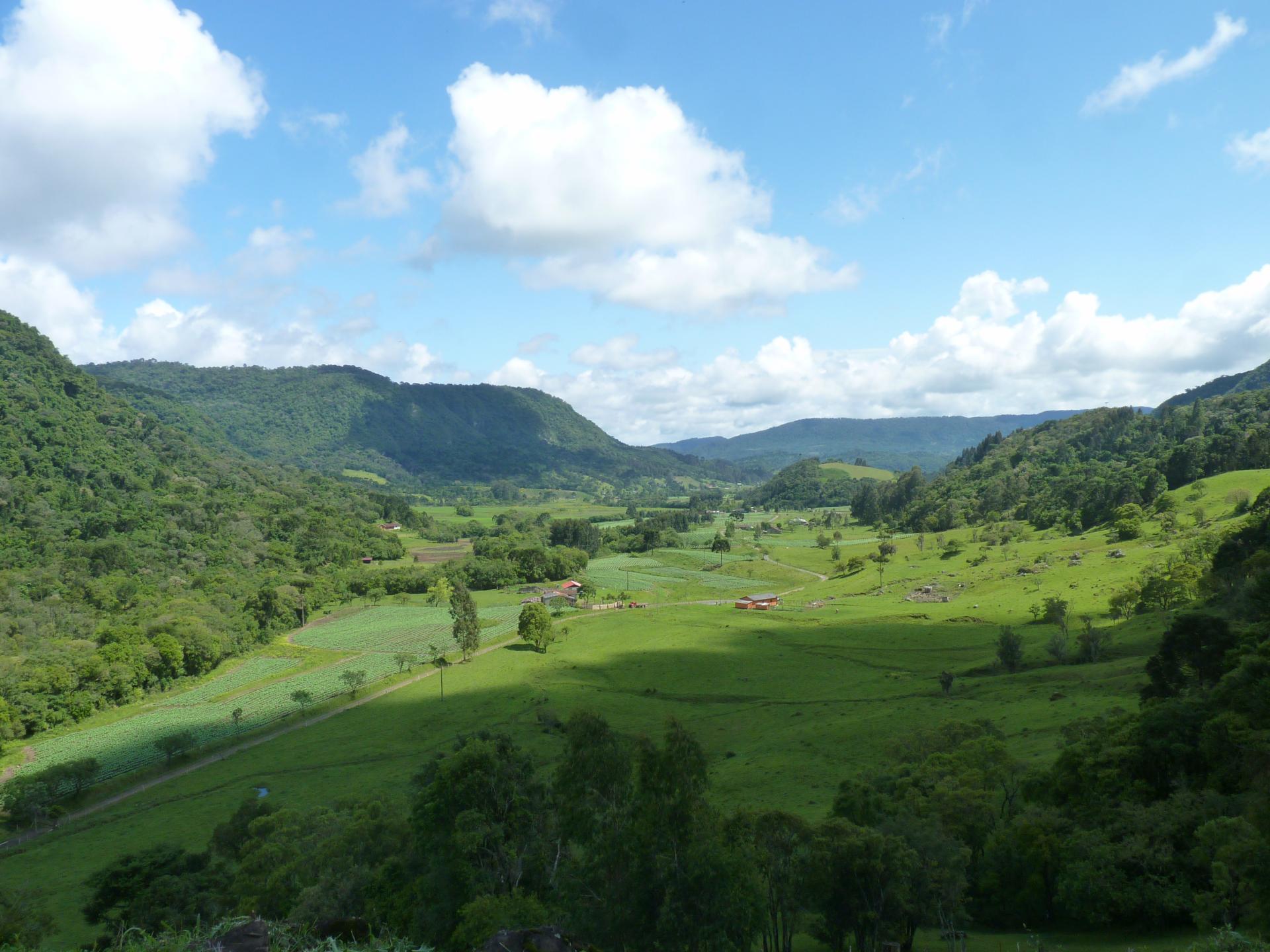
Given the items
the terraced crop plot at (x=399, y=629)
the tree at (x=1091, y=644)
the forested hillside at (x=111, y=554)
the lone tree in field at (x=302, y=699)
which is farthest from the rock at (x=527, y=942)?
the terraced crop plot at (x=399, y=629)

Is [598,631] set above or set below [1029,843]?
below

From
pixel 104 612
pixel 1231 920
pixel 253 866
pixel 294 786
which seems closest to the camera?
pixel 1231 920

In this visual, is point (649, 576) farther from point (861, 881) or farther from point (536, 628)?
point (861, 881)

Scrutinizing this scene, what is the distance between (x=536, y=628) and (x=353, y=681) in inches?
985

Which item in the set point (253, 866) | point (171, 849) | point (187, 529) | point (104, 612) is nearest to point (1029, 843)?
point (253, 866)

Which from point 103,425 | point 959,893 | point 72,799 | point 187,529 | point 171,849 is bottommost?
point 72,799

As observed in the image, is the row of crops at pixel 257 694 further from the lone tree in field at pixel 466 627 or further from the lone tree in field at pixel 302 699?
the lone tree in field at pixel 466 627

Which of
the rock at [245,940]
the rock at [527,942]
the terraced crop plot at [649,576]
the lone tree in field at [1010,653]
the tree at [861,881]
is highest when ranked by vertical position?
the rock at [245,940]

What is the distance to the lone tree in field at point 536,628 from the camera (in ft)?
330

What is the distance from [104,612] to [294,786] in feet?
276

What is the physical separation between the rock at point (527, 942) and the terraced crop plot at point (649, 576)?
139 metres

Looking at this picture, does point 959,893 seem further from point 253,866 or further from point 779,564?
point 779,564

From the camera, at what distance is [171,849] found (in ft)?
132

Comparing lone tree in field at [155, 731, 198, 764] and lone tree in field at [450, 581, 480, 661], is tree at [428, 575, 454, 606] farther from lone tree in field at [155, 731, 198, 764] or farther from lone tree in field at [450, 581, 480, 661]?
lone tree in field at [155, 731, 198, 764]
